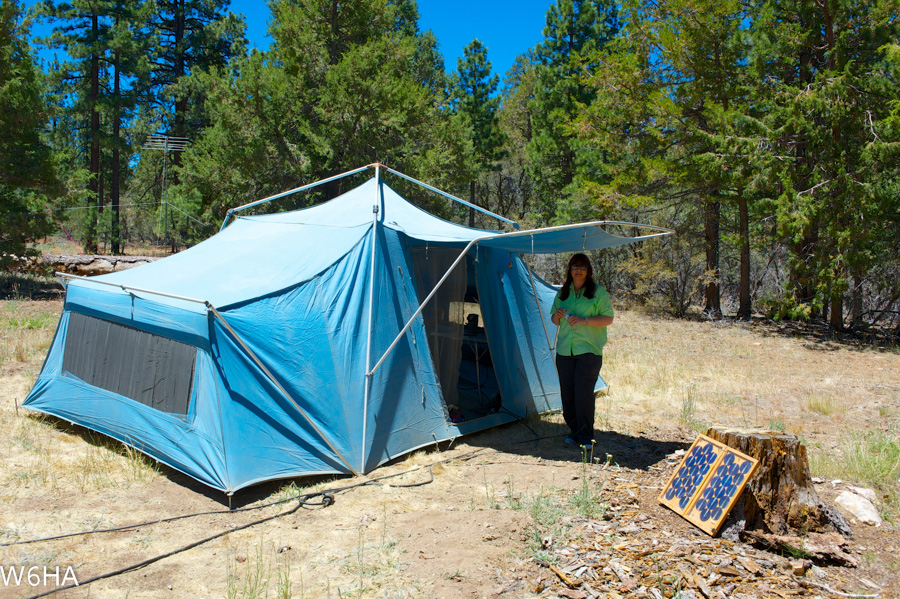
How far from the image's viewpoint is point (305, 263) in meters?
5.50

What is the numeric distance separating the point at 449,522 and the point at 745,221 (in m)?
13.2

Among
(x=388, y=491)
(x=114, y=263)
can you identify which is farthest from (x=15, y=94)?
(x=388, y=491)

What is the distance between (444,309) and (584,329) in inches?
56.1

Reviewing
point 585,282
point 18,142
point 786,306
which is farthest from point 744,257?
point 18,142

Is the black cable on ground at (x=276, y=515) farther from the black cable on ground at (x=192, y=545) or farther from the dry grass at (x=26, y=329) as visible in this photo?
the dry grass at (x=26, y=329)

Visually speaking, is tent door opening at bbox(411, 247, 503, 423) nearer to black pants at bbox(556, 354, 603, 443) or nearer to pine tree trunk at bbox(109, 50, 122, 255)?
black pants at bbox(556, 354, 603, 443)

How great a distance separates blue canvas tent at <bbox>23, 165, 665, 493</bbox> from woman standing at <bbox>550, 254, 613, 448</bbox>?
1.23ft

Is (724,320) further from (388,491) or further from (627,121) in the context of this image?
(388,491)

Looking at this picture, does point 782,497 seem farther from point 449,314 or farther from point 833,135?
point 833,135

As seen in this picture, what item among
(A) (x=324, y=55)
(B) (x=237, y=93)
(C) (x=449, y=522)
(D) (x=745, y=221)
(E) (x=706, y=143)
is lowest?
(C) (x=449, y=522)

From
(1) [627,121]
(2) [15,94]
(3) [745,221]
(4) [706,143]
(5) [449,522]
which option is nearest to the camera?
(5) [449,522]

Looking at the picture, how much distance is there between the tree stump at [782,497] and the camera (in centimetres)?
374

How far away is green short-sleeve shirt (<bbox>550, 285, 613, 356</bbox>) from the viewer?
532 cm

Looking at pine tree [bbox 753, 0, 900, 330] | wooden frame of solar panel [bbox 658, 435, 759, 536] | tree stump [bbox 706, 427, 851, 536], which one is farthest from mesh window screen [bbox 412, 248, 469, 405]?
pine tree [bbox 753, 0, 900, 330]
